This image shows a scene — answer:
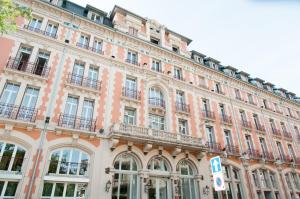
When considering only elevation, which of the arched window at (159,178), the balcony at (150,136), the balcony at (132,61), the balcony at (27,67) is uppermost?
the balcony at (132,61)

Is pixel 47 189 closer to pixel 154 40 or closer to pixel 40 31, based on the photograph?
pixel 40 31

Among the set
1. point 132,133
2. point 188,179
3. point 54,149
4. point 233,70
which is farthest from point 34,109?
point 233,70

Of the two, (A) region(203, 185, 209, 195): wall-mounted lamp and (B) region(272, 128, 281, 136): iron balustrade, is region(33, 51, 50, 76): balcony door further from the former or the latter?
(B) region(272, 128, 281, 136): iron balustrade

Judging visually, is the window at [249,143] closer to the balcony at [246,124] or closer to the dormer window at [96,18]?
the balcony at [246,124]

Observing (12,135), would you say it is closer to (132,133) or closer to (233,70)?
(132,133)

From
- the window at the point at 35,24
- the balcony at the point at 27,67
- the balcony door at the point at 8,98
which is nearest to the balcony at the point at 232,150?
the balcony at the point at 27,67

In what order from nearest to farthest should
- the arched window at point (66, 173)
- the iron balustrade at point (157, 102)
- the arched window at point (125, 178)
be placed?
1. the arched window at point (66, 173)
2. the arched window at point (125, 178)
3. the iron balustrade at point (157, 102)

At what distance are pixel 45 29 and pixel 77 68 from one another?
349 centimetres

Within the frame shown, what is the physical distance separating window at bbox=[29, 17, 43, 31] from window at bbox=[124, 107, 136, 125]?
8285mm

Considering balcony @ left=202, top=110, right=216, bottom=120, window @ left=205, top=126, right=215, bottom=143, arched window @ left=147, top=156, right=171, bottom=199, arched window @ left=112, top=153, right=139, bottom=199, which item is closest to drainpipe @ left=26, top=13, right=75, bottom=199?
arched window @ left=112, top=153, right=139, bottom=199

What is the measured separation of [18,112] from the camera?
38.1 ft

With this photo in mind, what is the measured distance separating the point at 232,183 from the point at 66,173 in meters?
12.6

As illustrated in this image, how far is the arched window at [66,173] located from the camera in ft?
36.1

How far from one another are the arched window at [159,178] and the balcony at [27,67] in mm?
8993
